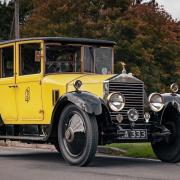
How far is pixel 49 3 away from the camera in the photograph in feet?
119

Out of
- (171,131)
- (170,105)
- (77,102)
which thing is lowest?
(171,131)

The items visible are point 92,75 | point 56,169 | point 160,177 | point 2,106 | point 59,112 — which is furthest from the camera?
point 2,106

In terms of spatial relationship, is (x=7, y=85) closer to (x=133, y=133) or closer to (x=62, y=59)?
(x=62, y=59)

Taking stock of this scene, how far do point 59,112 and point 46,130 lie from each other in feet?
2.20

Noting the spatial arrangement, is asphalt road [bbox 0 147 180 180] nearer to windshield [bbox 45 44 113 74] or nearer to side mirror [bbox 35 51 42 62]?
windshield [bbox 45 44 113 74]

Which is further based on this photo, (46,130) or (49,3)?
(49,3)

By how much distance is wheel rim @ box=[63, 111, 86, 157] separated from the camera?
11.5m

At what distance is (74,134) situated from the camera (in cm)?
1164

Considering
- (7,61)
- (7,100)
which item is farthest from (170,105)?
(7,61)

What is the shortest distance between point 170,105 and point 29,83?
2866mm

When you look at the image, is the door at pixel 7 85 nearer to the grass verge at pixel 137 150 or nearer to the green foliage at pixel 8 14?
the grass verge at pixel 137 150

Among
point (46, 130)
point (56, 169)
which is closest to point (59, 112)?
point (46, 130)

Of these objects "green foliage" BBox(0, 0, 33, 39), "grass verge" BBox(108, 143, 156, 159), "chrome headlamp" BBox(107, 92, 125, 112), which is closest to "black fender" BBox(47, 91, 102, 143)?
"chrome headlamp" BBox(107, 92, 125, 112)

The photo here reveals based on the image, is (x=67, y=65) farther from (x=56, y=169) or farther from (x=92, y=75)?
(x=56, y=169)
